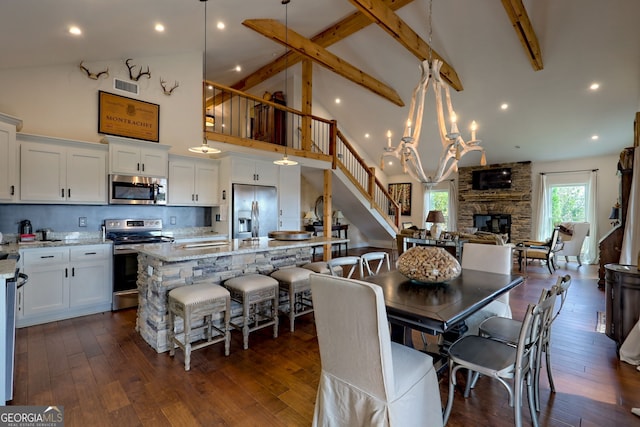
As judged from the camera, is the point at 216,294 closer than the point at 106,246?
Yes

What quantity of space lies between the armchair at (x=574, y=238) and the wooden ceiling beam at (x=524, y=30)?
3.81 m

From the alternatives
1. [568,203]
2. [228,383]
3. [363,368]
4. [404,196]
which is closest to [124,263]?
[228,383]

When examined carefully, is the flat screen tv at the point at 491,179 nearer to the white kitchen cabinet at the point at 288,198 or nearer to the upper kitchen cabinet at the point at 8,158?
the white kitchen cabinet at the point at 288,198

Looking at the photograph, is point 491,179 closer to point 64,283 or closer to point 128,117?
point 128,117

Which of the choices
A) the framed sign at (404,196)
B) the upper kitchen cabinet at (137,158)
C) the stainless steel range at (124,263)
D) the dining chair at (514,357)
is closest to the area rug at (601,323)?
the dining chair at (514,357)

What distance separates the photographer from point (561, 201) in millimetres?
7988

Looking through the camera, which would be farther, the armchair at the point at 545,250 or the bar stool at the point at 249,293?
the armchair at the point at 545,250

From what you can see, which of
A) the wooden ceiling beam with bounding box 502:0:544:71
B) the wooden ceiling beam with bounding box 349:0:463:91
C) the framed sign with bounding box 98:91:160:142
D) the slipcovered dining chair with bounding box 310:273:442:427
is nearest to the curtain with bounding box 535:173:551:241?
the wooden ceiling beam with bounding box 502:0:544:71

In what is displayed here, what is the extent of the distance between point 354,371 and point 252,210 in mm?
3957

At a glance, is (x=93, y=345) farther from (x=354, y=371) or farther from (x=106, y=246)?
(x=354, y=371)

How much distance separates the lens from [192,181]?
4.86 metres

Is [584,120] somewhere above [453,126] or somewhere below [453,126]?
above

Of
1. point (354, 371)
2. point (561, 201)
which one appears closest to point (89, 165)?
point (354, 371)

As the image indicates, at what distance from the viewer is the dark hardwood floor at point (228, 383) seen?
1.96 meters
